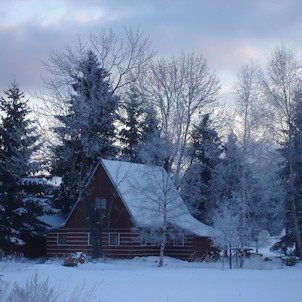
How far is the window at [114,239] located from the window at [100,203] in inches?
94.0

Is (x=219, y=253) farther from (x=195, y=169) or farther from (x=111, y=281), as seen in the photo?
(x=111, y=281)

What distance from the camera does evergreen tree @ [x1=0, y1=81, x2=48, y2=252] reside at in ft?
145

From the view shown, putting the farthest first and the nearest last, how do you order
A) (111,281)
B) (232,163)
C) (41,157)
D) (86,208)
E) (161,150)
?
(232,163) → (86,208) → (41,157) → (161,150) → (111,281)

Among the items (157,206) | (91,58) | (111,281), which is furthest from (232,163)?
(111,281)

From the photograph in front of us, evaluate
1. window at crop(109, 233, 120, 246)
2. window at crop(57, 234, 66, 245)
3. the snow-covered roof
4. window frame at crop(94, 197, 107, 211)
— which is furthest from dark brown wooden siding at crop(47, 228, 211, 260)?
the snow-covered roof

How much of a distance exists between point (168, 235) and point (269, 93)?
1363 centimetres

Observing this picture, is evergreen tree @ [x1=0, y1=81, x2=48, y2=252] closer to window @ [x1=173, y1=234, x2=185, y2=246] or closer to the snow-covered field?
window @ [x1=173, y1=234, x2=185, y2=246]

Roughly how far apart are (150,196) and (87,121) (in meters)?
7.44

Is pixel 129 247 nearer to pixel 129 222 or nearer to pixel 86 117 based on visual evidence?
pixel 129 222

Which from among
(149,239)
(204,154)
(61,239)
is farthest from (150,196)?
(204,154)

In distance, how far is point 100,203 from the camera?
46.9 metres

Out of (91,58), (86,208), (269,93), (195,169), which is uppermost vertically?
(91,58)

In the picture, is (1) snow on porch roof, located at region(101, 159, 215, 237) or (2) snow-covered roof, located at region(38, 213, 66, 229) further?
(2) snow-covered roof, located at region(38, 213, 66, 229)

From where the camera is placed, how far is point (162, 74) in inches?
1596
